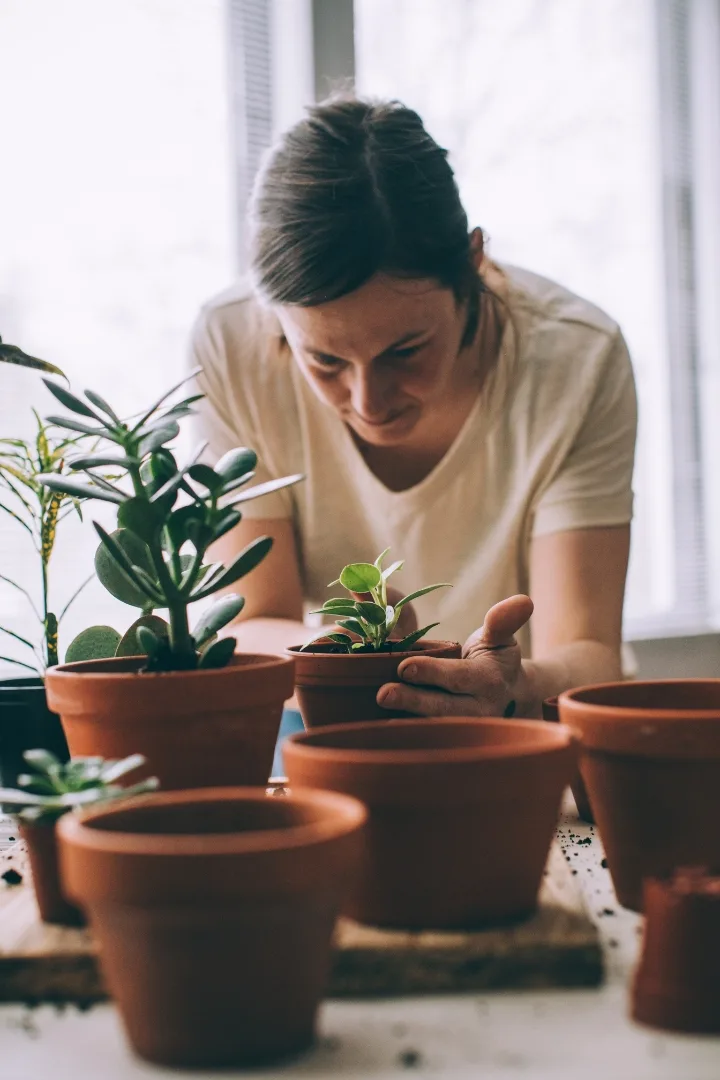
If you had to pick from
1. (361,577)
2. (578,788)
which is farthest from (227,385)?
(578,788)

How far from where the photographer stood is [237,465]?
0.77 meters

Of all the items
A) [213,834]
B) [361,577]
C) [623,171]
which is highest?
[623,171]

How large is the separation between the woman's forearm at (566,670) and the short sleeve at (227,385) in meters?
0.56

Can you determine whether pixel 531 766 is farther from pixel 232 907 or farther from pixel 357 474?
pixel 357 474

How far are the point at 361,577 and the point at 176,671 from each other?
9.4 inches

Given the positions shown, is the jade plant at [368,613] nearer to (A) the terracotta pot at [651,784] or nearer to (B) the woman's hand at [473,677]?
(B) the woman's hand at [473,677]

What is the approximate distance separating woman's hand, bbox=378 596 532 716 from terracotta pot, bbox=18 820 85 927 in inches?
11.1

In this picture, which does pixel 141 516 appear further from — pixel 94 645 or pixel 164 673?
pixel 94 645

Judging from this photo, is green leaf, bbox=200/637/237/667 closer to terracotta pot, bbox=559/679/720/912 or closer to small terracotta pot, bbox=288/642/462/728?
small terracotta pot, bbox=288/642/462/728

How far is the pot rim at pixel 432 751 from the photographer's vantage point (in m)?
0.61

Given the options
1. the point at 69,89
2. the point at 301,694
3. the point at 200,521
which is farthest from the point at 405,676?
the point at 69,89

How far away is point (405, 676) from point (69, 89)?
1904mm

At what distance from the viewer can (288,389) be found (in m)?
1.82

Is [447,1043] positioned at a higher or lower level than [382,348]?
lower
